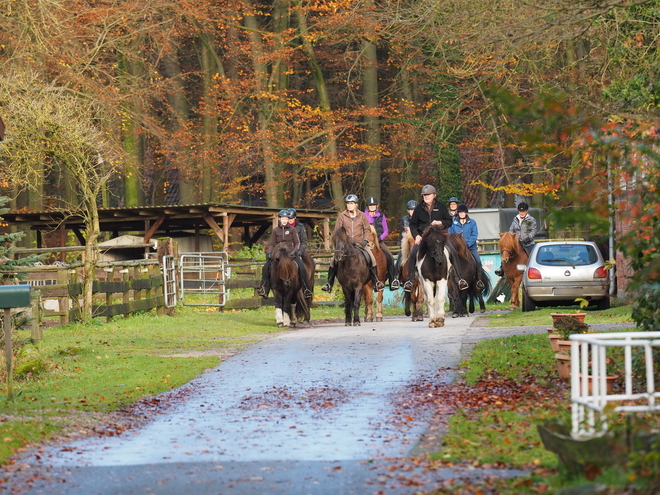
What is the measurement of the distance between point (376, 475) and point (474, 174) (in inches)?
1856

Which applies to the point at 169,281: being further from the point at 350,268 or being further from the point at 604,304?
the point at 604,304

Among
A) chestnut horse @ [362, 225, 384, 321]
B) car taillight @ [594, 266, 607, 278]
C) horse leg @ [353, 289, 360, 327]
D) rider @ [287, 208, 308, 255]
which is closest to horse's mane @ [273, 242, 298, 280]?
rider @ [287, 208, 308, 255]

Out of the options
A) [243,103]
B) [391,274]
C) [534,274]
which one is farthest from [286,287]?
[243,103]

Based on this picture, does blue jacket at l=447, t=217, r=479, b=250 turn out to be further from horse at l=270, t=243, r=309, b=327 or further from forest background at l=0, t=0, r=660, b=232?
horse at l=270, t=243, r=309, b=327

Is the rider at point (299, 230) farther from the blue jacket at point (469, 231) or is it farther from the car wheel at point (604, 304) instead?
the car wheel at point (604, 304)

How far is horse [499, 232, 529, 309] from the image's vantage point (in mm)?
25500

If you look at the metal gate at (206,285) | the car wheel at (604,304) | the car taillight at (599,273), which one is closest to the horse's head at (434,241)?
the car taillight at (599,273)

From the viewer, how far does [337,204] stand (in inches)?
1778

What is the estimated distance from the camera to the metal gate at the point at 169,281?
88.9ft

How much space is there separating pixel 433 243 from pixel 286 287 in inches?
146

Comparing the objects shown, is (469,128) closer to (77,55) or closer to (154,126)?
(154,126)

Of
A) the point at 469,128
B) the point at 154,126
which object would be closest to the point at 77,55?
the point at 154,126

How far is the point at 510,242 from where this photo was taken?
83.6 ft

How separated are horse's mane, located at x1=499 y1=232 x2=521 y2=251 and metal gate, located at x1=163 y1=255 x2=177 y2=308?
788 centimetres
